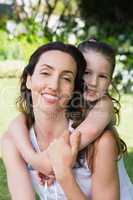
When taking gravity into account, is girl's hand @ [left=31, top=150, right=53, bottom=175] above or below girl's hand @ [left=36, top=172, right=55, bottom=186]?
above

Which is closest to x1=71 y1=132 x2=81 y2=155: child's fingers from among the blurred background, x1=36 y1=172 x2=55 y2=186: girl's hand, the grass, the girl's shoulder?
the girl's shoulder

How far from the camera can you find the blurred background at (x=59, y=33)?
7.09 meters

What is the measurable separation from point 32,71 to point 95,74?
29 cm

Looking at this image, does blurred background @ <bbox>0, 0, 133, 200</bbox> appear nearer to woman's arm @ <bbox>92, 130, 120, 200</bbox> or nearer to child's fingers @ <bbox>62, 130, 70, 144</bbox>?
woman's arm @ <bbox>92, 130, 120, 200</bbox>

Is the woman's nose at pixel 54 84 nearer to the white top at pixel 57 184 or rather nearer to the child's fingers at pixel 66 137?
the child's fingers at pixel 66 137

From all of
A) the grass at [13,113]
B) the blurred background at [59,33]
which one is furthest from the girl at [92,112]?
the grass at [13,113]

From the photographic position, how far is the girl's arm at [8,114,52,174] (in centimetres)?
238

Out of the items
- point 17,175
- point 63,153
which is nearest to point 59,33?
Answer: point 17,175

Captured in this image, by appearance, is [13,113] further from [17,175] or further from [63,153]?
[63,153]

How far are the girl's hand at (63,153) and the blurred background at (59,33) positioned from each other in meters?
2.07

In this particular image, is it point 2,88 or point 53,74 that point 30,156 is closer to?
point 53,74

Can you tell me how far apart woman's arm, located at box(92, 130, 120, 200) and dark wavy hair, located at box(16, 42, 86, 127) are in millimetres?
215

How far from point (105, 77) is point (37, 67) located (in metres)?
0.36

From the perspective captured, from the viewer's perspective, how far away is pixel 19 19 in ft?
36.9
